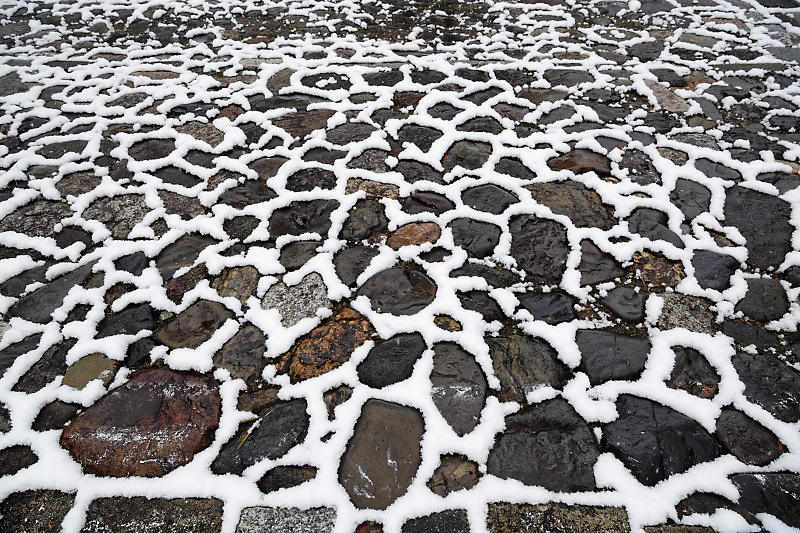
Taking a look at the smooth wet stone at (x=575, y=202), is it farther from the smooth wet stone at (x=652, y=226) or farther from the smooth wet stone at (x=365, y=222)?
the smooth wet stone at (x=365, y=222)

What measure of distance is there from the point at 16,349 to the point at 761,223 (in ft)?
14.5

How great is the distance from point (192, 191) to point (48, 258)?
0.95 m

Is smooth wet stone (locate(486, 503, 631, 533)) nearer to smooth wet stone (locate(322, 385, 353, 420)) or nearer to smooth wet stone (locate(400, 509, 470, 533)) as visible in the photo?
smooth wet stone (locate(400, 509, 470, 533))

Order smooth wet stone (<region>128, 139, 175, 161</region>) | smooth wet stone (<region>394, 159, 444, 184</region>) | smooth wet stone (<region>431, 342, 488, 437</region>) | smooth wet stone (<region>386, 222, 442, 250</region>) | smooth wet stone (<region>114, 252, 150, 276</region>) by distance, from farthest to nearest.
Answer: smooth wet stone (<region>128, 139, 175, 161</region>), smooth wet stone (<region>394, 159, 444, 184</region>), smooth wet stone (<region>386, 222, 442, 250</region>), smooth wet stone (<region>114, 252, 150, 276</region>), smooth wet stone (<region>431, 342, 488, 437</region>)

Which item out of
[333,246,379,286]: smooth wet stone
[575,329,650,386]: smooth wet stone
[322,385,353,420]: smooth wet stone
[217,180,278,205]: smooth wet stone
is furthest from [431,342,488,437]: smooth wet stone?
[217,180,278,205]: smooth wet stone

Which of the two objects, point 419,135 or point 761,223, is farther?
point 419,135

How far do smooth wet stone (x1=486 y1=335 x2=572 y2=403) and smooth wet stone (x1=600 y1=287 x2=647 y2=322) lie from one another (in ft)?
1.58

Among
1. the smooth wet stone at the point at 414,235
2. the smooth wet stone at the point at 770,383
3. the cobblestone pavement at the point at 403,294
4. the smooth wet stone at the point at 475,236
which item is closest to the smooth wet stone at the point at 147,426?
the cobblestone pavement at the point at 403,294

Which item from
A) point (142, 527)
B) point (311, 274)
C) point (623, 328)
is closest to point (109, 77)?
point (311, 274)

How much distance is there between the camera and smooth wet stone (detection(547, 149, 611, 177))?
10.4ft

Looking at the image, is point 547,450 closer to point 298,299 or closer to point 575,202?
point 298,299

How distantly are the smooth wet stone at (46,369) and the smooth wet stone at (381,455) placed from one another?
1.52m

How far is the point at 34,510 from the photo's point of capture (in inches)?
67.1

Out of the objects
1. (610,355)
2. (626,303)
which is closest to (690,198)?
(626,303)
